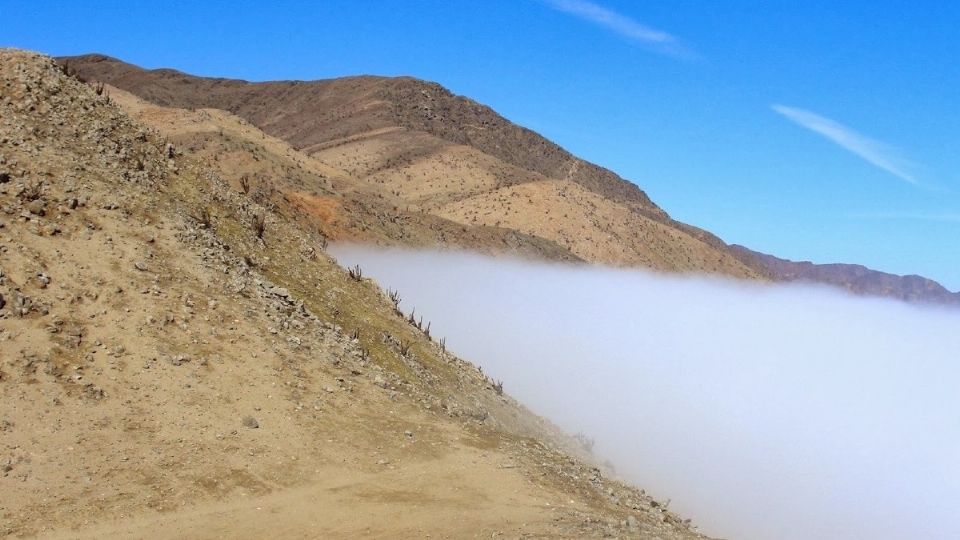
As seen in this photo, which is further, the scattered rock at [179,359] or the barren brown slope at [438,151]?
the barren brown slope at [438,151]

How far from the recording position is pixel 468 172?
7706cm

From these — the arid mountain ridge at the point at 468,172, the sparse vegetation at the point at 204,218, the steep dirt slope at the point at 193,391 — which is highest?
the arid mountain ridge at the point at 468,172

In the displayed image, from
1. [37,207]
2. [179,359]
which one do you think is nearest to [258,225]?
[37,207]

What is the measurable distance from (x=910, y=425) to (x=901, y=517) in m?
22.1

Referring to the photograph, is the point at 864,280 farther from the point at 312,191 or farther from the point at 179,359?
the point at 179,359

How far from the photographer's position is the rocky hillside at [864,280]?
140750 millimetres

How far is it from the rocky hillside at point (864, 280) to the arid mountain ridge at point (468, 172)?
1.02ft

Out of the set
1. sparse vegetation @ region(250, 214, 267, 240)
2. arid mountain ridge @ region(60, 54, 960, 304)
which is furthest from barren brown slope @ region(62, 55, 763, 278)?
sparse vegetation @ region(250, 214, 267, 240)

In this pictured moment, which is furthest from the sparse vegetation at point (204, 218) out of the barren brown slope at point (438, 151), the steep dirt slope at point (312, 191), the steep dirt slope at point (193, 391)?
the barren brown slope at point (438, 151)

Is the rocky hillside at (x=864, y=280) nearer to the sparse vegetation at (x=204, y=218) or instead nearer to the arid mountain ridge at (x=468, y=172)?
the arid mountain ridge at (x=468, y=172)

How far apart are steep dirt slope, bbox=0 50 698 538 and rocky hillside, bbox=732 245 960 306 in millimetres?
126234

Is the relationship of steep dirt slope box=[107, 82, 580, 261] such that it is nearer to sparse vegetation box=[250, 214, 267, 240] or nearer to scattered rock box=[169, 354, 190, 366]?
sparse vegetation box=[250, 214, 267, 240]

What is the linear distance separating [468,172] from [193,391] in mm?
64869

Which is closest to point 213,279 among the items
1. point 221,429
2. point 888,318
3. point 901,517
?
point 221,429
